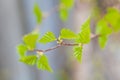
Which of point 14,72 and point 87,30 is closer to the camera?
point 87,30

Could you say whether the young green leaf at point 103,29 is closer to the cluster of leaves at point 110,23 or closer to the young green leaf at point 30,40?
the cluster of leaves at point 110,23

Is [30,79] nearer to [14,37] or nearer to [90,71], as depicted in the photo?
[14,37]

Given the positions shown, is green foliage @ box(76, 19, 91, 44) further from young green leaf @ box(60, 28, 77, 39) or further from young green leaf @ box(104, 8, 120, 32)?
young green leaf @ box(104, 8, 120, 32)

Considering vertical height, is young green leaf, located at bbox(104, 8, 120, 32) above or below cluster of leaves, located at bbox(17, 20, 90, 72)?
above

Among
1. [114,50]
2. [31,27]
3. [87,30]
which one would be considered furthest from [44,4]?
[87,30]

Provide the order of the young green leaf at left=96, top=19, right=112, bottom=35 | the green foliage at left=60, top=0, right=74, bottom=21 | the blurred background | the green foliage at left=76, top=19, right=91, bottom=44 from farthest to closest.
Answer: the blurred background, the green foliage at left=60, top=0, right=74, bottom=21, the young green leaf at left=96, top=19, right=112, bottom=35, the green foliage at left=76, top=19, right=91, bottom=44

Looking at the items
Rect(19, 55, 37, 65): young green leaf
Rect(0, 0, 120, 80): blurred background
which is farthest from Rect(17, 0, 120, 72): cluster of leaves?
Rect(0, 0, 120, 80): blurred background

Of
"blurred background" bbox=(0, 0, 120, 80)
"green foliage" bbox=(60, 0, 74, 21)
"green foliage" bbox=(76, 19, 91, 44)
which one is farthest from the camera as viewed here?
"blurred background" bbox=(0, 0, 120, 80)

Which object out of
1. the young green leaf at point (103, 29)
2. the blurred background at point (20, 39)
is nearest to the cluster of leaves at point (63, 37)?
the young green leaf at point (103, 29)
